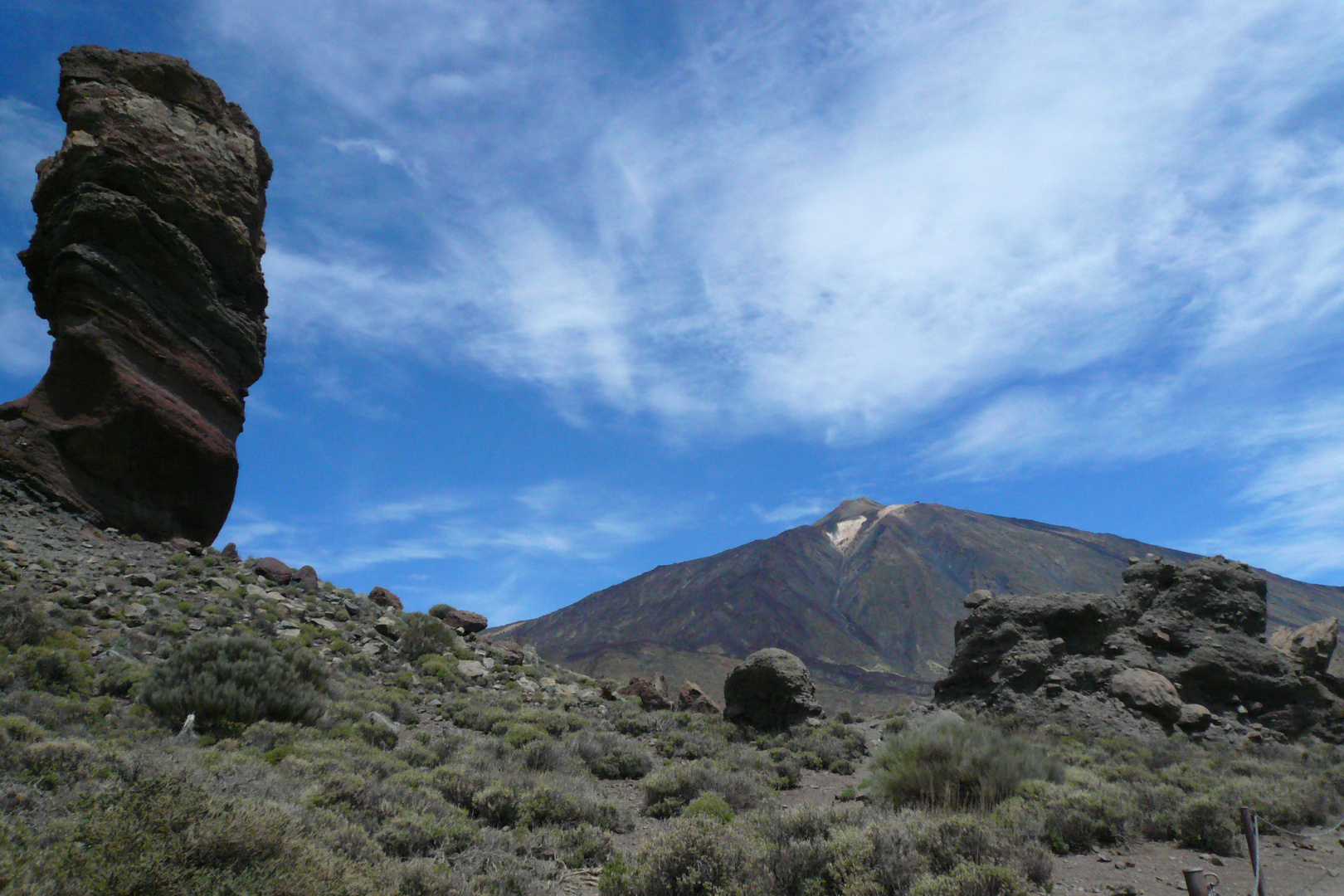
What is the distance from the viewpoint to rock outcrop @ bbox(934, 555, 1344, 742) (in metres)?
13.4

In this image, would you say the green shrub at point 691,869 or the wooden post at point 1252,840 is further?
the green shrub at point 691,869

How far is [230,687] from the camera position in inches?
345

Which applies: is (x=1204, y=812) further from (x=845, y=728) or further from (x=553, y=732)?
(x=553, y=732)

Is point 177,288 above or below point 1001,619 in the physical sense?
above

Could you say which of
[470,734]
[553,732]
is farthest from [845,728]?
[470,734]

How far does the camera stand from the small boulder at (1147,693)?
518 inches

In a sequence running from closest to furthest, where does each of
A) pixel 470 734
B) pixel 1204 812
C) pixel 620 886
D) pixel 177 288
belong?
pixel 620 886, pixel 1204 812, pixel 470 734, pixel 177 288

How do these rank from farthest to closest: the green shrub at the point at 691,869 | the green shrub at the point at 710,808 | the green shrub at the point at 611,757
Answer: the green shrub at the point at 611,757
the green shrub at the point at 710,808
the green shrub at the point at 691,869

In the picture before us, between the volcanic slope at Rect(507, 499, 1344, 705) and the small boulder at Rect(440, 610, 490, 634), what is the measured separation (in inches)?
3274

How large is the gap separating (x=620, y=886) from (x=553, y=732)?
7843 mm

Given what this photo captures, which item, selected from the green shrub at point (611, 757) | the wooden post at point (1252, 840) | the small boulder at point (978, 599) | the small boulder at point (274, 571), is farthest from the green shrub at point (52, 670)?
the small boulder at point (978, 599)

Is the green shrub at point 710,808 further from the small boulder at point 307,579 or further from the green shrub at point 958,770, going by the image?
the small boulder at point 307,579

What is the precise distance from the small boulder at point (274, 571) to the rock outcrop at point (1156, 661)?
17.8 metres

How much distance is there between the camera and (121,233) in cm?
1688
